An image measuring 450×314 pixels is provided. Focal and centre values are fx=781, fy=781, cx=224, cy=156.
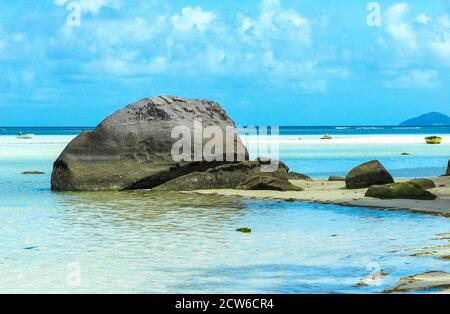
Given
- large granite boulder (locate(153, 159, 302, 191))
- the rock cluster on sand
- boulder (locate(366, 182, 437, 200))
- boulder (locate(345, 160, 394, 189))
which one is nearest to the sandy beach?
boulder (locate(366, 182, 437, 200))

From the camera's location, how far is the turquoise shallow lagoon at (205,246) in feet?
28.5

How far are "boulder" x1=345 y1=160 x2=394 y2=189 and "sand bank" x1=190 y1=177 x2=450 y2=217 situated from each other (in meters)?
0.35

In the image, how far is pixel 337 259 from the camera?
998 centimetres

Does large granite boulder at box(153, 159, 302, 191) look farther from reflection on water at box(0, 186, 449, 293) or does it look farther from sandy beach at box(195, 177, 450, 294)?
reflection on water at box(0, 186, 449, 293)

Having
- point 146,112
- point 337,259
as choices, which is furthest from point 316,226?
point 146,112

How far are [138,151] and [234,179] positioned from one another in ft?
8.73

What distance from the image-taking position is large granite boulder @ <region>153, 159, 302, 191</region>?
20094 mm

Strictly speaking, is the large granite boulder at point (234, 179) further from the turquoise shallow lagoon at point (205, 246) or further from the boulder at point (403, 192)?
the boulder at point (403, 192)

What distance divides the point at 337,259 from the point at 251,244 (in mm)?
1720

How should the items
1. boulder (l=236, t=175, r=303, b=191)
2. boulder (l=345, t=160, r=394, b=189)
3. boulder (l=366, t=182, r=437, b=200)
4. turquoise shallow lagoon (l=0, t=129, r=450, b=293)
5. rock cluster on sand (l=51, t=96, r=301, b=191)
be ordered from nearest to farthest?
1. turquoise shallow lagoon (l=0, t=129, r=450, b=293)
2. boulder (l=366, t=182, r=437, b=200)
3. boulder (l=345, t=160, r=394, b=189)
4. boulder (l=236, t=175, r=303, b=191)
5. rock cluster on sand (l=51, t=96, r=301, b=191)

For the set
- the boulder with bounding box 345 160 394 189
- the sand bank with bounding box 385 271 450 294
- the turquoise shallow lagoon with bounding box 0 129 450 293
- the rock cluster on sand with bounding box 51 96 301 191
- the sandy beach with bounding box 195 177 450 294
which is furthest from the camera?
Answer: the rock cluster on sand with bounding box 51 96 301 191

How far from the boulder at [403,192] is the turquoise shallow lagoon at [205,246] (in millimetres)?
1527
